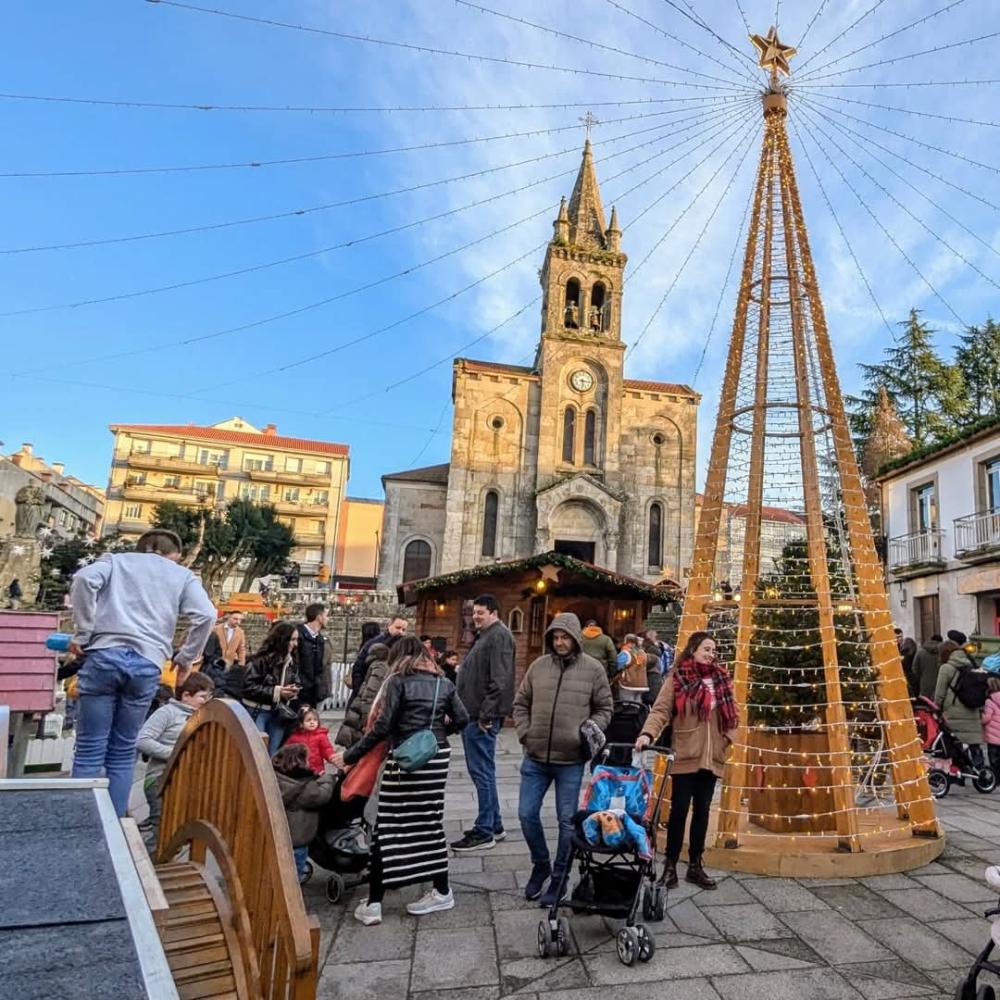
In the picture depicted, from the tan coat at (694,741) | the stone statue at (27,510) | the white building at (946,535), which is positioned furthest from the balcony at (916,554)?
the stone statue at (27,510)

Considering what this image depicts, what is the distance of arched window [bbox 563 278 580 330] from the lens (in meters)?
33.4

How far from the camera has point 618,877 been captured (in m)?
3.53

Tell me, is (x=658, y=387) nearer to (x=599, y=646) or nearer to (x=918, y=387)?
(x=918, y=387)

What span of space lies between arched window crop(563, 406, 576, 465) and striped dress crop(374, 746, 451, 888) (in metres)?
28.8

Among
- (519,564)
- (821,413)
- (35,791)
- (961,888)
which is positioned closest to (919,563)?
(519,564)

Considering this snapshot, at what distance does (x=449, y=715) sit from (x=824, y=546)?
10.9 feet

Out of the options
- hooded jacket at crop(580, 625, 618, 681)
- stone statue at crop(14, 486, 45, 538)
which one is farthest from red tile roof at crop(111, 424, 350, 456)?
hooded jacket at crop(580, 625, 618, 681)

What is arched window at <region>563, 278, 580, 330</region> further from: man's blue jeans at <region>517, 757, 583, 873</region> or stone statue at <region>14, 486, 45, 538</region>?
man's blue jeans at <region>517, 757, 583, 873</region>

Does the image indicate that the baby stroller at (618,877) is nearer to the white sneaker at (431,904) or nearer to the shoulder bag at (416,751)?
the white sneaker at (431,904)

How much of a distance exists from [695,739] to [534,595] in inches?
431

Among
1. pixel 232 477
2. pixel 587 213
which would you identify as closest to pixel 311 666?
pixel 587 213

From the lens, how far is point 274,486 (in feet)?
168

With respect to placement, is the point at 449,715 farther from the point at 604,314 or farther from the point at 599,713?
the point at 604,314

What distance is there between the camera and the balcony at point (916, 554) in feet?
57.3
